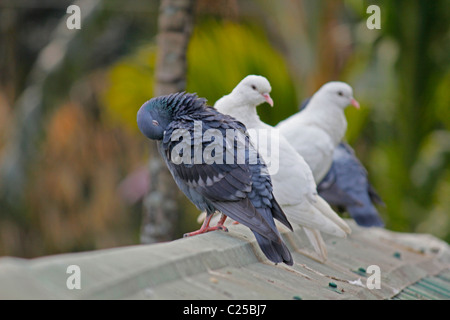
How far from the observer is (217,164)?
3965 mm

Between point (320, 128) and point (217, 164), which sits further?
point (320, 128)

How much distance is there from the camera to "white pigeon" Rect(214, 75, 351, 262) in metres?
4.50

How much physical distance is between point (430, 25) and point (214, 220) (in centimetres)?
618

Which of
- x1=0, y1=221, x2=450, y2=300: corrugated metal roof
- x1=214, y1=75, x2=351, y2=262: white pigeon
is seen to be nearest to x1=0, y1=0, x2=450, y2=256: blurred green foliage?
x1=214, y1=75, x2=351, y2=262: white pigeon

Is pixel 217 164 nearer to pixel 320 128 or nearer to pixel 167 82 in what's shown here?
pixel 320 128

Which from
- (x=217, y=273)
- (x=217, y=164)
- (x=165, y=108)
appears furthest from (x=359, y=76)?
(x=217, y=273)

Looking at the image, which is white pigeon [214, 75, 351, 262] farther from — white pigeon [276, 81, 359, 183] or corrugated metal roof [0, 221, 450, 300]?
white pigeon [276, 81, 359, 183]

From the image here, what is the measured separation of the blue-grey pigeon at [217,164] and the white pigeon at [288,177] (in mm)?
501

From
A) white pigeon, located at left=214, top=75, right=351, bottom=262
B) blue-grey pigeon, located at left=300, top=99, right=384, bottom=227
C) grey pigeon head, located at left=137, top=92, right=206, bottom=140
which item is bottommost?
blue-grey pigeon, located at left=300, top=99, right=384, bottom=227

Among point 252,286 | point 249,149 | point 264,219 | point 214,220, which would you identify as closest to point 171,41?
point 214,220

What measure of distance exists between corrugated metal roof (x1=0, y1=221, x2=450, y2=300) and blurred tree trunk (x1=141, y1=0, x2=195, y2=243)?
199 centimetres

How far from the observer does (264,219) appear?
12.6 ft

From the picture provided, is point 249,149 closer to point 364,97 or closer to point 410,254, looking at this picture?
point 410,254

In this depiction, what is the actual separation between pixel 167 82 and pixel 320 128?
1.61 meters
